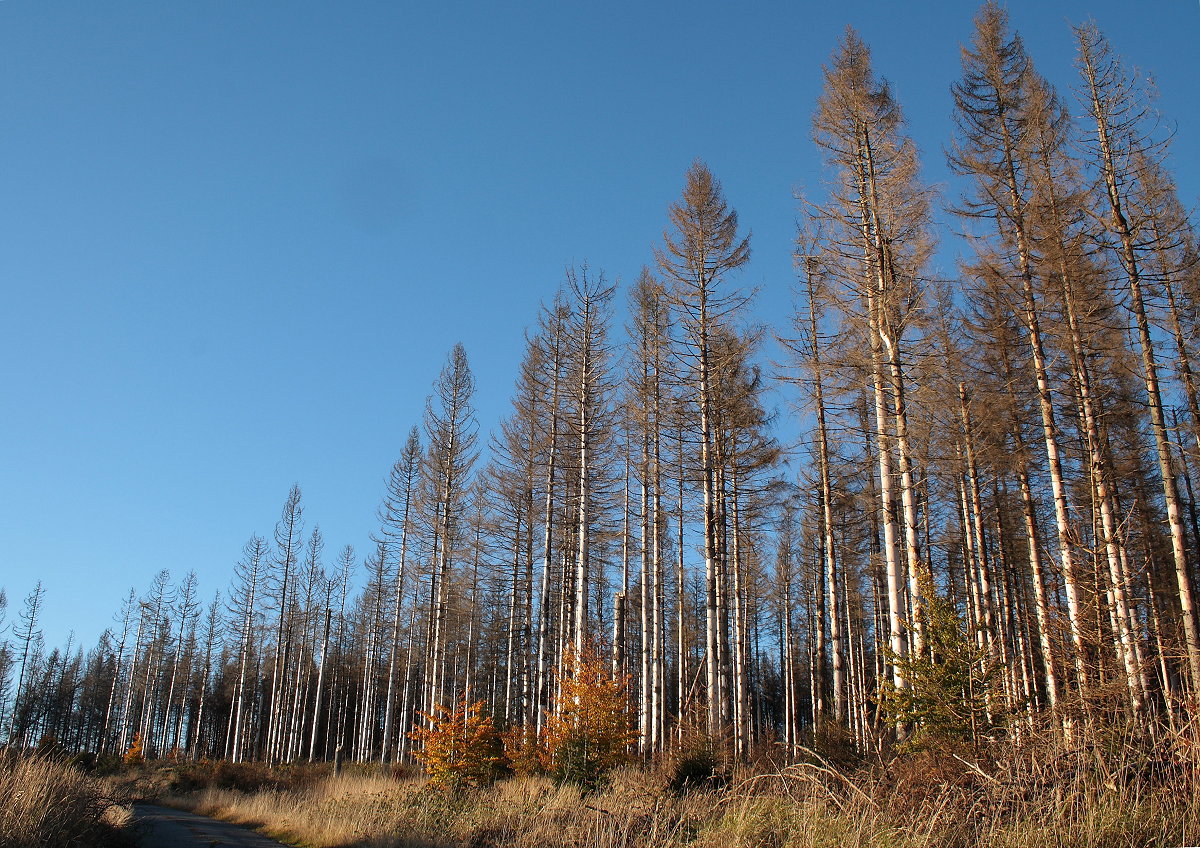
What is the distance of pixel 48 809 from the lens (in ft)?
24.2

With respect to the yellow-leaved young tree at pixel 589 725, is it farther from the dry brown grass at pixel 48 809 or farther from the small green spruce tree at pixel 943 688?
the dry brown grass at pixel 48 809

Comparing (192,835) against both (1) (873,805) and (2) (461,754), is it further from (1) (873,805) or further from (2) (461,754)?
(1) (873,805)

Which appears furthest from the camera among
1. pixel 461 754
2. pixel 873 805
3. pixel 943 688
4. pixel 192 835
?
pixel 461 754

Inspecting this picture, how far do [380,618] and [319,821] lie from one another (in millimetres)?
22292

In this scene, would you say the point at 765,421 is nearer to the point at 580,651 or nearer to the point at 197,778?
the point at 580,651

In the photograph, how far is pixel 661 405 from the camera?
16.2m

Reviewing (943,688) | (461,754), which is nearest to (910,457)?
(943,688)

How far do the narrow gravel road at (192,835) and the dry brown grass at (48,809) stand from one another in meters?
1.07

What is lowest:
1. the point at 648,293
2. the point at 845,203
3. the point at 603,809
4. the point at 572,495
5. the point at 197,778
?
the point at 197,778

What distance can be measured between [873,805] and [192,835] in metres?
11.4

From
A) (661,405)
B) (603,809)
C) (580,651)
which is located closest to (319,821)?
(580,651)

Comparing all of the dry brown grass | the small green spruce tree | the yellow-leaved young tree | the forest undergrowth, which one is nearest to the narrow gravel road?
the dry brown grass

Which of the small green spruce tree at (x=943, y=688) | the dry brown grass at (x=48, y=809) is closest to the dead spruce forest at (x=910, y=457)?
the small green spruce tree at (x=943, y=688)

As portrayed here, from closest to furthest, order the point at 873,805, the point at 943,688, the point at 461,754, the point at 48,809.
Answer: the point at 873,805 → the point at 48,809 → the point at 943,688 → the point at 461,754
